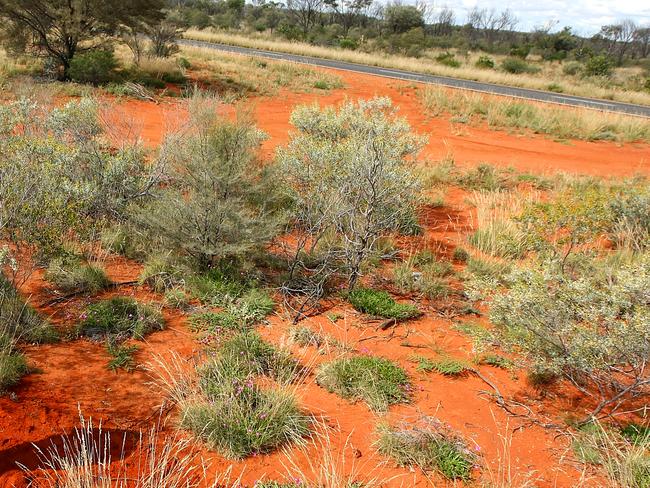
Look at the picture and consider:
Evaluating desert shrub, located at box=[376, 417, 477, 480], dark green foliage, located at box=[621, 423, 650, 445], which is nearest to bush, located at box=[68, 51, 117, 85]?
desert shrub, located at box=[376, 417, 477, 480]

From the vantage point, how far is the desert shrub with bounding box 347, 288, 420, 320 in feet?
17.6

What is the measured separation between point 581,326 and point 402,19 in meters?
48.9

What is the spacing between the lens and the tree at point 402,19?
47719mm

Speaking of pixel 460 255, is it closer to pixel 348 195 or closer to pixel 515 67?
pixel 348 195

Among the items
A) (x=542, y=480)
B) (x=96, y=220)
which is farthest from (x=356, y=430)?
(x=96, y=220)

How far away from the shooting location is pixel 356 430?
Result: 3666 millimetres

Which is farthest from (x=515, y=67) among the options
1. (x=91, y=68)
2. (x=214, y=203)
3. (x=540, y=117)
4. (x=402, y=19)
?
(x=214, y=203)

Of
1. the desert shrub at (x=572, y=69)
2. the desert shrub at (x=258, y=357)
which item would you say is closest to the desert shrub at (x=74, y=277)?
the desert shrub at (x=258, y=357)

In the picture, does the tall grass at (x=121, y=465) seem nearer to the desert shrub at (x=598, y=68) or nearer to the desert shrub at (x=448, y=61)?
the desert shrub at (x=448, y=61)

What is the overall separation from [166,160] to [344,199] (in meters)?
2.40

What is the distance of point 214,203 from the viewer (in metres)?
5.46

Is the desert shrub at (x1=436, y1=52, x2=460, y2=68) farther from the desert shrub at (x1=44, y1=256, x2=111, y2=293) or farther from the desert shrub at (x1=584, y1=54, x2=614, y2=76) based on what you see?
the desert shrub at (x1=44, y1=256, x2=111, y2=293)

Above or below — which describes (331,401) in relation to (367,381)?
below

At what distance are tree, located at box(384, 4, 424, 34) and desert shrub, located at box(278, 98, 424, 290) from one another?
44236 mm
